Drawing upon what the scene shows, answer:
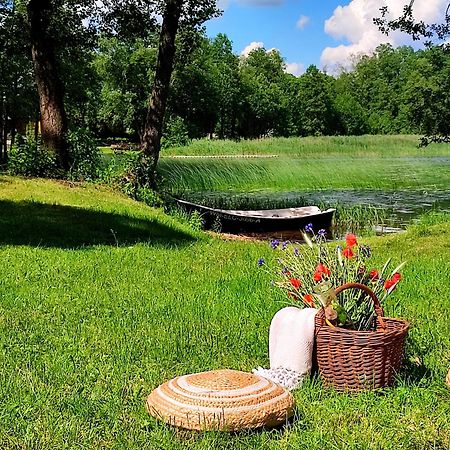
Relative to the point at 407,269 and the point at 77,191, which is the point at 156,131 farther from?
the point at 407,269

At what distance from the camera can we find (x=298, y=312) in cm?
469

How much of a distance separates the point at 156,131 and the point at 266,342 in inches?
555

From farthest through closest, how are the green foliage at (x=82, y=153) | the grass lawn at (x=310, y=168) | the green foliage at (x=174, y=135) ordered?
the green foliage at (x=174, y=135)
the grass lawn at (x=310, y=168)
the green foliage at (x=82, y=153)

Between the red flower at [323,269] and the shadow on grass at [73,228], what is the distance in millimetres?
5979

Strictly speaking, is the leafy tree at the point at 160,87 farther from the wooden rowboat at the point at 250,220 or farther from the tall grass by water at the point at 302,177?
the tall grass by water at the point at 302,177

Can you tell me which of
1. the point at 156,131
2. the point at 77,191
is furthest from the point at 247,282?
the point at 156,131

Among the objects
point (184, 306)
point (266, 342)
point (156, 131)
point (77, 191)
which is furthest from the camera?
point (156, 131)

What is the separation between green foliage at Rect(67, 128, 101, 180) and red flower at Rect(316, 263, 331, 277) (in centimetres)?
1416

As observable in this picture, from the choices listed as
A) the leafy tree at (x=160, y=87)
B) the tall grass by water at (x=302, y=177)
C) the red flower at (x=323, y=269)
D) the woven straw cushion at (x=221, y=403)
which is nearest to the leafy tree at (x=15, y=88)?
the tall grass by water at (x=302, y=177)

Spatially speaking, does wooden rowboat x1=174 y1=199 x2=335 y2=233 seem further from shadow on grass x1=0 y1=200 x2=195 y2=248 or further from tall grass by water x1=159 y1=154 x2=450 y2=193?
tall grass by water x1=159 y1=154 x2=450 y2=193

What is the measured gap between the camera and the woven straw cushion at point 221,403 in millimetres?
3686

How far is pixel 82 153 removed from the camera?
18859 millimetres

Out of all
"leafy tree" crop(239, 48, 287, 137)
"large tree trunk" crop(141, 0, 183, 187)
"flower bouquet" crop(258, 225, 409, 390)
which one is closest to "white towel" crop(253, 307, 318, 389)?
"flower bouquet" crop(258, 225, 409, 390)

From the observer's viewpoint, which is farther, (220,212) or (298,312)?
(220,212)
